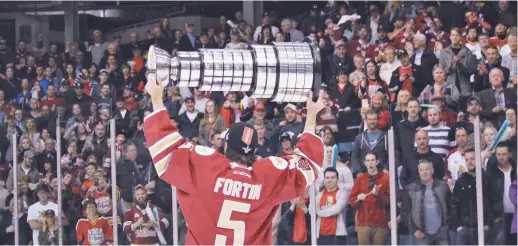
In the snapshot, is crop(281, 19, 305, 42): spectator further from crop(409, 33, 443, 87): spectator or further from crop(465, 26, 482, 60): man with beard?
crop(465, 26, 482, 60): man with beard

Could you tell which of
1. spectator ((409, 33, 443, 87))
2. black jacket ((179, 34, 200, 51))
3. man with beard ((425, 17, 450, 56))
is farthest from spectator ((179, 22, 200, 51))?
spectator ((409, 33, 443, 87))

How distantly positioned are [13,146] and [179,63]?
17.1 feet

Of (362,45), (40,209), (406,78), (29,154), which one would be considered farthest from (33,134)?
(362,45)

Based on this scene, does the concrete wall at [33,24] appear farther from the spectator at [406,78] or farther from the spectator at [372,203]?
the spectator at [372,203]

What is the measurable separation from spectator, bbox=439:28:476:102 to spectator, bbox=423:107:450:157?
110 cm

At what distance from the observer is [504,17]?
10.6m

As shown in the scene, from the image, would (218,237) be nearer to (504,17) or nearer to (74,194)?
(74,194)

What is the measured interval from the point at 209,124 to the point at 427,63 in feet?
6.74

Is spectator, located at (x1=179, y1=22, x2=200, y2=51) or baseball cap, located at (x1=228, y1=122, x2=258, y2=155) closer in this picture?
baseball cap, located at (x1=228, y1=122, x2=258, y2=155)

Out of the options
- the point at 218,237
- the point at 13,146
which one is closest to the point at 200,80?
the point at 218,237

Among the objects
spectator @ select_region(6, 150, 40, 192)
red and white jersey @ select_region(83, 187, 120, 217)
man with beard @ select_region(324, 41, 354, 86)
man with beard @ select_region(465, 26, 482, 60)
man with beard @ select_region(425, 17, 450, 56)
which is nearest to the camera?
red and white jersey @ select_region(83, 187, 120, 217)

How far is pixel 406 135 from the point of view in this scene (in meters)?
7.46

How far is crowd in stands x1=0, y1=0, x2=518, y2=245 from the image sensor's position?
287 inches

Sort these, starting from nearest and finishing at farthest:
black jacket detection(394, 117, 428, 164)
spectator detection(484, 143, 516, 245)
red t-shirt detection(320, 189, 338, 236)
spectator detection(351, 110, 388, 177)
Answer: spectator detection(484, 143, 516, 245) < black jacket detection(394, 117, 428, 164) < spectator detection(351, 110, 388, 177) < red t-shirt detection(320, 189, 338, 236)
